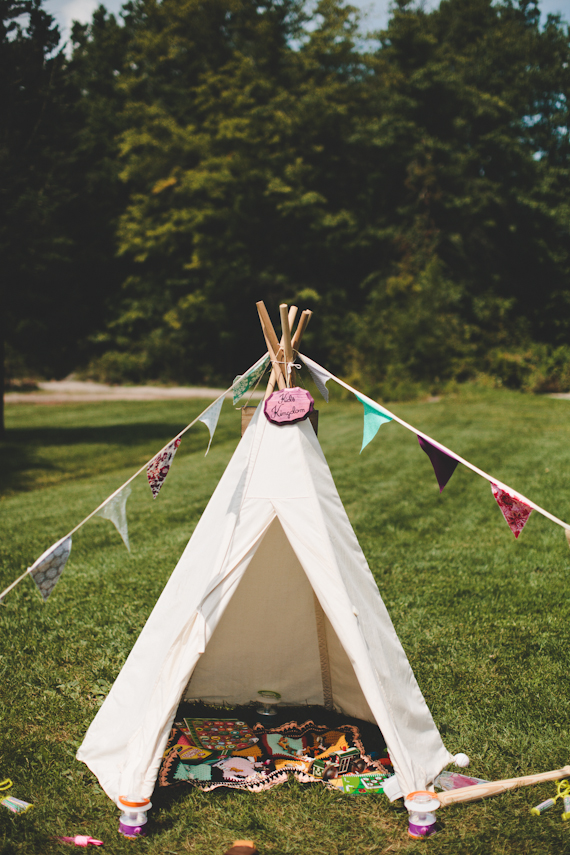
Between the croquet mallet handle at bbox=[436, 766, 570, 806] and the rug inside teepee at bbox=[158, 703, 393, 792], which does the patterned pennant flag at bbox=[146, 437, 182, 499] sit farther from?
the croquet mallet handle at bbox=[436, 766, 570, 806]

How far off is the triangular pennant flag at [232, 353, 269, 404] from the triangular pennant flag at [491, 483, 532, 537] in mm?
1361

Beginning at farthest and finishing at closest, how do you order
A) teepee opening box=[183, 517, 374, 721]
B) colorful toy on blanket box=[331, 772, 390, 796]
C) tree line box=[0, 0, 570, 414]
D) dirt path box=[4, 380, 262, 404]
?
tree line box=[0, 0, 570, 414]
dirt path box=[4, 380, 262, 404]
teepee opening box=[183, 517, 374, 721]
colorful toy on blanket box=[331, 772, 390, 796]

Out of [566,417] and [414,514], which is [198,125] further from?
[414,514]

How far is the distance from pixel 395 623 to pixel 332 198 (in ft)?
93.9

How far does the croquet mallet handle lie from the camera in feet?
10.3

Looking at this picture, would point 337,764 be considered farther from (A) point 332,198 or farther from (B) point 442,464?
(A) point 332,198

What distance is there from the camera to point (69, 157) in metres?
14.8

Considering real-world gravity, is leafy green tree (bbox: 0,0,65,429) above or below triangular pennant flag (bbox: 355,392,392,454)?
above

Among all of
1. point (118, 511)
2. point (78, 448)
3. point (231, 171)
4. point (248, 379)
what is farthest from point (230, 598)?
point (231, 171)

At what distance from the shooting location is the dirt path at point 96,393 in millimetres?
25656

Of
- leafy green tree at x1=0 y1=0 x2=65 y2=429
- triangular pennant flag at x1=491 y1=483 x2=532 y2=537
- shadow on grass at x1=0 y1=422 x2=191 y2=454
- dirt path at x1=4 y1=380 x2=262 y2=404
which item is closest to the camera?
triangular pennant flag at x1=491 y1=483 x2=532 y2=537

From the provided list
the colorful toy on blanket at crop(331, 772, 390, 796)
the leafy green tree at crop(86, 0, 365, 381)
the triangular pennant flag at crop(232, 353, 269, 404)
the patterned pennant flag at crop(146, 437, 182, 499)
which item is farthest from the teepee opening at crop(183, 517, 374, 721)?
the leafy green tree at crop(86, 0, 365, 381)

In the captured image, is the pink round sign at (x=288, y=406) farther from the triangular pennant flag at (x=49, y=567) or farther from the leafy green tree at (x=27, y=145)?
the leafy green tree at (x=27, y=145)

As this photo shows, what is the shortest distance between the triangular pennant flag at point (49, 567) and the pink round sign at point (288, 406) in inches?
48.2
